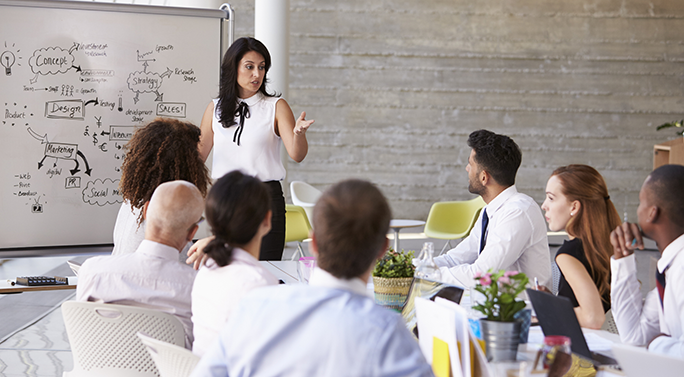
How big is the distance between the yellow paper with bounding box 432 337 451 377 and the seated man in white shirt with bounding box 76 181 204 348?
0.77 meters

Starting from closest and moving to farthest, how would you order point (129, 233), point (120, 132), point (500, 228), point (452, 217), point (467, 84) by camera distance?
point (129, 233) < point (500, 228) < point (120, 132) < point (452, 217) < point (467, 84)

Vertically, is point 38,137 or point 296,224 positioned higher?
point 38,137

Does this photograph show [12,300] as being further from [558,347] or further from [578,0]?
[578,0]

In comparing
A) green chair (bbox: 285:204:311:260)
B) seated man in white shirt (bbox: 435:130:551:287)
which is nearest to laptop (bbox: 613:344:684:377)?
seated man in white shirt (bbox: 435:130:551:287)

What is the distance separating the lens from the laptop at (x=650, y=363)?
46.0 inches

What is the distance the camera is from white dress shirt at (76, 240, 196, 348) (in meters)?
1.74

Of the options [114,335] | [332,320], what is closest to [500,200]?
[114,335]

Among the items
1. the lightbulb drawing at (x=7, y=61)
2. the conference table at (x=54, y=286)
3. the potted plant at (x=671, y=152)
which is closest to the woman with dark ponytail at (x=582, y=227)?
the conference table at (x=54, y=286)

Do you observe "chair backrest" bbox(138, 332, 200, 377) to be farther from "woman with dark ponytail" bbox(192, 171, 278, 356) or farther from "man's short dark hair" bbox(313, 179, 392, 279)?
"man's short dark hair" bbox(313, 179, 392, 279)

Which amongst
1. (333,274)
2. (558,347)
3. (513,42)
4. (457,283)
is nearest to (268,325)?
(333,274)

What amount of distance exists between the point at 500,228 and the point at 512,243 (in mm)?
73

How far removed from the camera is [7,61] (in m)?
3.42

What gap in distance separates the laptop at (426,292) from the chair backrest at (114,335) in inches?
25.7

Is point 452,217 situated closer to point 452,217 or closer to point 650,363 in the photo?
point 452,217
